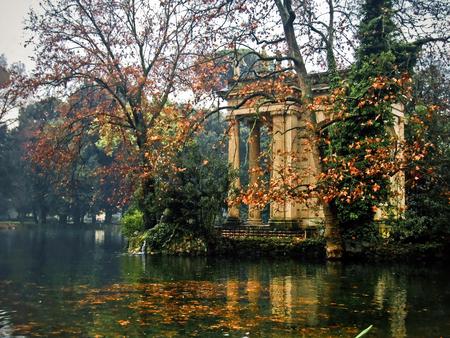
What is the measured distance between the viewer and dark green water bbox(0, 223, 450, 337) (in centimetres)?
816

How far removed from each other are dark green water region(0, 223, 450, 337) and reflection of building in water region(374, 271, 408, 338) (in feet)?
0.07

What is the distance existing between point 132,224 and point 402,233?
16.5 metres

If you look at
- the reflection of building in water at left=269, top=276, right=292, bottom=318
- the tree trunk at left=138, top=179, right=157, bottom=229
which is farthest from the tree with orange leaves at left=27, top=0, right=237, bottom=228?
the reflection of building in water at left=269, top=276, right=292, bottom=318

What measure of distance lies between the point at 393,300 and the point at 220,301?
12.6 ft

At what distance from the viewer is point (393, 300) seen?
11.6 meters

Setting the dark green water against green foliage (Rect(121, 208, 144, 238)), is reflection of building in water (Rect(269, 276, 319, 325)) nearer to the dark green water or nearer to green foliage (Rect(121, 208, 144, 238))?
the dark green water

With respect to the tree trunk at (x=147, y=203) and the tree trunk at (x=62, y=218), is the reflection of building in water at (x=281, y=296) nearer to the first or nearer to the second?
the tree trunk at (x=147, y=203)

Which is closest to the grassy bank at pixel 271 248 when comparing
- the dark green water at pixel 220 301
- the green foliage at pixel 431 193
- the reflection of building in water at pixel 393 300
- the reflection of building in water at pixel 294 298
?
the green foliage at pixel 431 193

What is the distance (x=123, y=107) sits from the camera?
29.7m

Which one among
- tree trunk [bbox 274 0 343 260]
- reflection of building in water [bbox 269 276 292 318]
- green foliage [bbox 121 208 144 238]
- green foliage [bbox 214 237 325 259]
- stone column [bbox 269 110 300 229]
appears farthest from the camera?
green foliage [bbox 121 208 144 238]

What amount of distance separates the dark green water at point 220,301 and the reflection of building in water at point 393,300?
2 cm

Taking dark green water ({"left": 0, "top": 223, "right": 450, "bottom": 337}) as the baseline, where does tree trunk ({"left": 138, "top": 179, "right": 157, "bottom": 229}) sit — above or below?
above

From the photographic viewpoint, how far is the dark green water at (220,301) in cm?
816

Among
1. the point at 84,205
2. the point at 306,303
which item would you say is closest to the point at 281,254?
the point at 306,303
